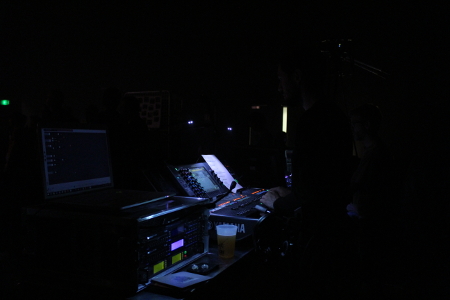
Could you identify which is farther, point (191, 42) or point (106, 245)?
point (191, 42)

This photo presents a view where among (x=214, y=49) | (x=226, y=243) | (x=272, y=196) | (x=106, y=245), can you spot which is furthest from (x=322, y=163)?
(x=214, y=49)

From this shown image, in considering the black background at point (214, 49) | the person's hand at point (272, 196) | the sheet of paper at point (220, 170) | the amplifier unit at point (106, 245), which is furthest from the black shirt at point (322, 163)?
the black background at point (214, 49)

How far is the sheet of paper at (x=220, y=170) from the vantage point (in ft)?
6.98

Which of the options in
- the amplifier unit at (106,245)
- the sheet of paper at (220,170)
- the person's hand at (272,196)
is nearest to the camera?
the amplifier unit at (106,245)

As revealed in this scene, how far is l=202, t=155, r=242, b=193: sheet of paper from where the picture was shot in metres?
2.13

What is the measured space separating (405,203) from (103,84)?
547 cm

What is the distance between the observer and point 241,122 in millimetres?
5785

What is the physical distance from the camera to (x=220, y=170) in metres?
2.19

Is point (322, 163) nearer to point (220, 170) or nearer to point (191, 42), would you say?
point (220, 170)

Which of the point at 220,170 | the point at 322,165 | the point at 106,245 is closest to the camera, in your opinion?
the point at 106,245

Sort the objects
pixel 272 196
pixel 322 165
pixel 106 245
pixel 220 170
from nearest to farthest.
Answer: pixel 106 245
pixel 322 165
pixel 272 196
pixel 220 170

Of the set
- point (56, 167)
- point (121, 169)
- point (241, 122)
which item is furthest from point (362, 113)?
point (241, 122)

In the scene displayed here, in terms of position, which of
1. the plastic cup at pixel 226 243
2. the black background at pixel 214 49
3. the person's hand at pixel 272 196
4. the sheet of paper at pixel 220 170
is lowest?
the plastic cup at pixel 226 243

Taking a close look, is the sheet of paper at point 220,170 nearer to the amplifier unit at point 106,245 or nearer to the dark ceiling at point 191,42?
the amplifier unit at point 106,245
